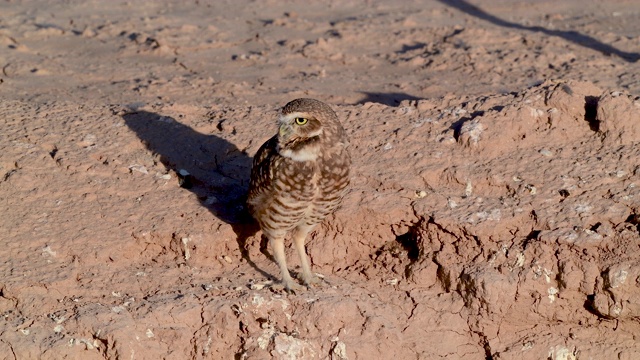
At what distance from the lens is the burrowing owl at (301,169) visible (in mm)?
5074

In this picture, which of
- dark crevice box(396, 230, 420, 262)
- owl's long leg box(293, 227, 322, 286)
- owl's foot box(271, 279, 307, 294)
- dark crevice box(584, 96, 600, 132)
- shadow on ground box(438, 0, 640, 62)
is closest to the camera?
owl's foot box(271, 279, 307, 294)

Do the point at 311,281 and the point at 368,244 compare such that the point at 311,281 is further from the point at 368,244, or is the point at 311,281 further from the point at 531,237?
the point at 531,237

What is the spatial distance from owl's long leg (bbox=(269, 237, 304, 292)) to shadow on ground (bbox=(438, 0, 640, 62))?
5196 millimetres

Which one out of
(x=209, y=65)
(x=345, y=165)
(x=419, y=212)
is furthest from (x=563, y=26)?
(x=345, y=165)

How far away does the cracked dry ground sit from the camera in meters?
5.20

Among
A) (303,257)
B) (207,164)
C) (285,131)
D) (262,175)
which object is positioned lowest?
(303,257)

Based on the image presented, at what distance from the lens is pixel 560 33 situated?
33.0ft

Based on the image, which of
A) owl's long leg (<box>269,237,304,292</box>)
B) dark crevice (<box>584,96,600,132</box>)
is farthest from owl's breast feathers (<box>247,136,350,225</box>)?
dark crevice (<box>584,96,600,132</box>)

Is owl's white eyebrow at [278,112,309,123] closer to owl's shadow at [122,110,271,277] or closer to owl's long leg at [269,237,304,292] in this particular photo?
owl's long leg at [269,237,304,292]

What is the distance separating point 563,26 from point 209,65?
445 centimetres

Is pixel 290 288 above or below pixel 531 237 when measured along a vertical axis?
below

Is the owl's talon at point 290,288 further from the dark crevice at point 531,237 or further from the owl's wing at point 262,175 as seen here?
the dark crevice at point 531,237

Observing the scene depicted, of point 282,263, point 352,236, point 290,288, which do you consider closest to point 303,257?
point 282,263

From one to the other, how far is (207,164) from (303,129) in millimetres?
1583
